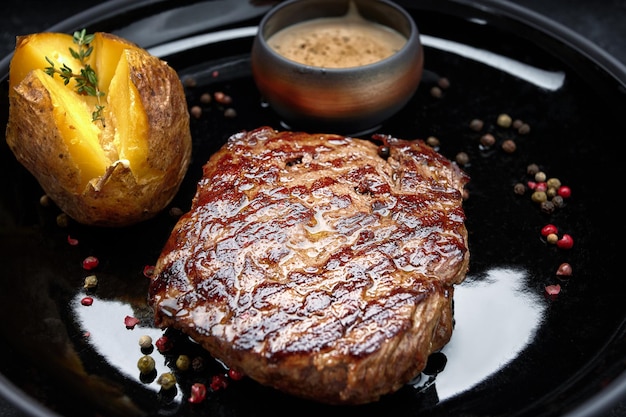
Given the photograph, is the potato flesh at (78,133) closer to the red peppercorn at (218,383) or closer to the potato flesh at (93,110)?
the potato flesh at (93,110)

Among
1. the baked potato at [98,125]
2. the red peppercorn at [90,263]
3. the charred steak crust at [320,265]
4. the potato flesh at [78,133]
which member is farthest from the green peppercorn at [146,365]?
the potato flesh at [78,133]

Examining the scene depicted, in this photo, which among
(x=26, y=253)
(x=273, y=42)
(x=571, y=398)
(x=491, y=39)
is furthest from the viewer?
(x=491, y=39)

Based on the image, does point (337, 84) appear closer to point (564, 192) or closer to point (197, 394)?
point (564, 192)

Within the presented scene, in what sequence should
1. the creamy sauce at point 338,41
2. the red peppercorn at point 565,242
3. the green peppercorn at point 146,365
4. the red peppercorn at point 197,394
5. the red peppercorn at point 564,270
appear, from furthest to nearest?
the creamy sauce at point 338,41 → the red peppercorn at point 565,242 → the red peppercorn at point 564,270 → the green peppercorn at point 146,365 → the red peppercorn at point 197,394

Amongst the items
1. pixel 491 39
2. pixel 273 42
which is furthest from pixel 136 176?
pixel 491 39

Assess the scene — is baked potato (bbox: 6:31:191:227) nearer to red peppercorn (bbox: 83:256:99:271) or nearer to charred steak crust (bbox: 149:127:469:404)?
red peppercorn (bbox: 83:256:99:271)

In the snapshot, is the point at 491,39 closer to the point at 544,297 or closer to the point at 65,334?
the point at 544,297
